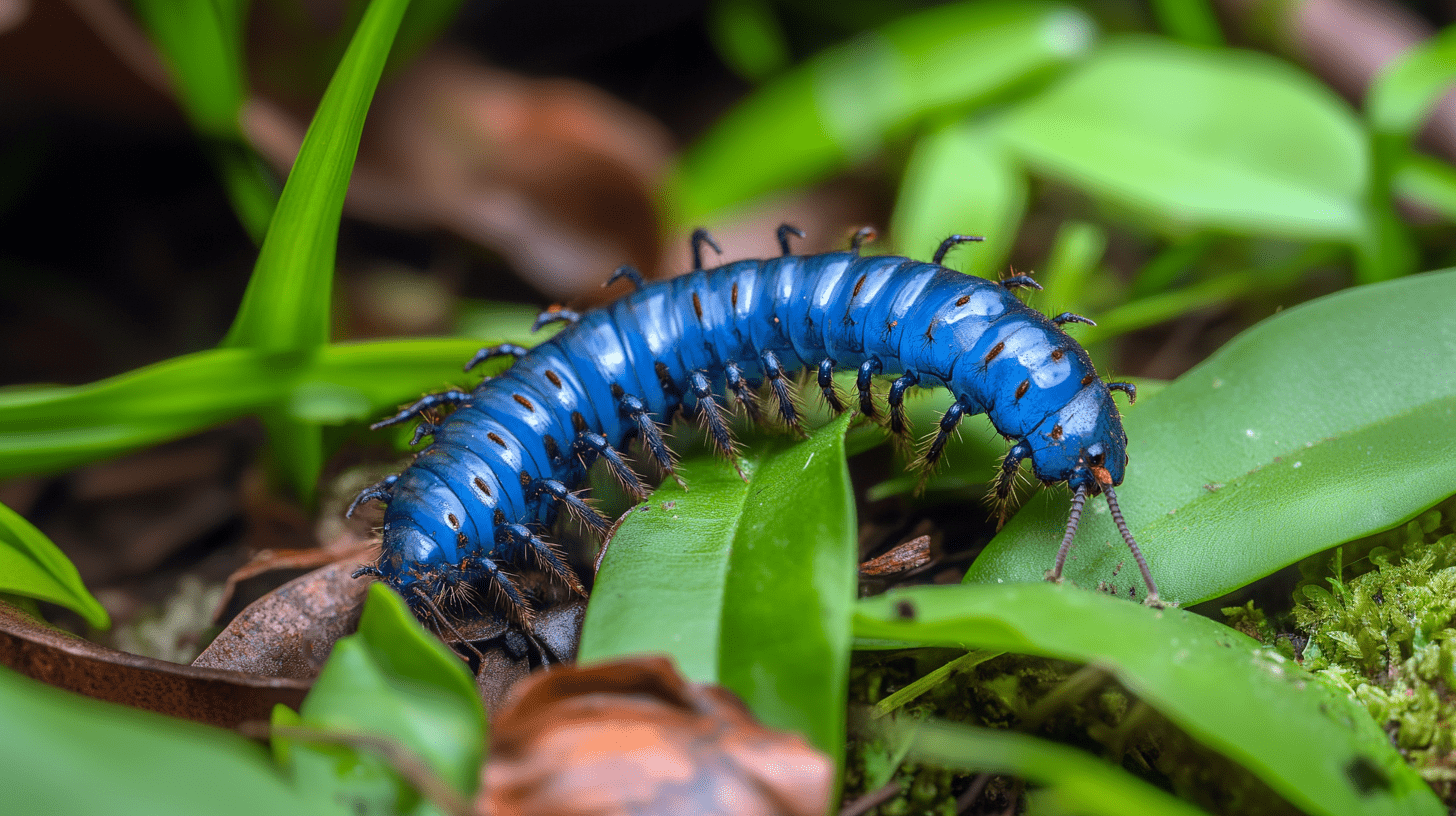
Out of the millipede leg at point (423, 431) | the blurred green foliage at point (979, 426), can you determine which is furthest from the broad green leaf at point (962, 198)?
the millipede leg at point (423, 431)

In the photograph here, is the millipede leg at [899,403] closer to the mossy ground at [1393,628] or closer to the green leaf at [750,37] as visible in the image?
the mossy ground at [1393,628]

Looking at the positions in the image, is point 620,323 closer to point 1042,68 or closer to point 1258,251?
point 1042,68

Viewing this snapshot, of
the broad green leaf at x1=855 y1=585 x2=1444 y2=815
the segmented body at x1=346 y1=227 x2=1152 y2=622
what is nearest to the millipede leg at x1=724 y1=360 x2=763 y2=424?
the segmented body at x1=346 y1=227 x2=1152 y2=622

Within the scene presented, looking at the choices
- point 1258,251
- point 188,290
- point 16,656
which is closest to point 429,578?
point 16,656

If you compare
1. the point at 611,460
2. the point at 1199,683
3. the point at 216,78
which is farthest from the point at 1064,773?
the point at 216,78

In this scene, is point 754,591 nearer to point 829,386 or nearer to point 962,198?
point 829,386

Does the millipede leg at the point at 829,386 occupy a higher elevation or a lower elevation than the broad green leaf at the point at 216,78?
lower

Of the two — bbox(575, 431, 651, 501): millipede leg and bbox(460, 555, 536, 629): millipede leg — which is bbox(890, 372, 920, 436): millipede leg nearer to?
bbox(575, 431, 651, 501): millipede leg
